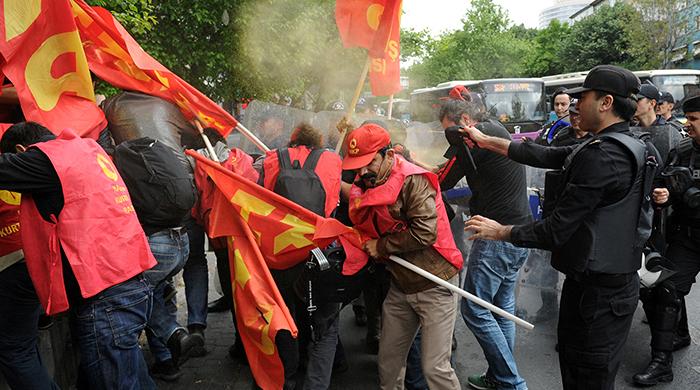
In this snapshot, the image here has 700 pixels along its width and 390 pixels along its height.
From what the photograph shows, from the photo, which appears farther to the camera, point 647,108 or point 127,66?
point 647,108

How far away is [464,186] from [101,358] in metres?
3.88

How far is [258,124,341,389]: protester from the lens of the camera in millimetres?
Answer: 3553

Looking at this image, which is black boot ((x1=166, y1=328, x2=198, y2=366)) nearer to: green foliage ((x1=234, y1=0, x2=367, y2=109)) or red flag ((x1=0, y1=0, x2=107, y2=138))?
red flag ((x1=0, y1=0, x2=107, y2=138))

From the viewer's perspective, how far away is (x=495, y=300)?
4.13 meters

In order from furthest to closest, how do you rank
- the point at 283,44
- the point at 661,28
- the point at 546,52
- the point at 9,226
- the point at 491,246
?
1. the point at 546,52
2. the point at 661,28
3. the point at 283,44
4. the point at 491,246
5. the point at 9,226

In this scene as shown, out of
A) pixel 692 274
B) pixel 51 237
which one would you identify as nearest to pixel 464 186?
pixel 692 274

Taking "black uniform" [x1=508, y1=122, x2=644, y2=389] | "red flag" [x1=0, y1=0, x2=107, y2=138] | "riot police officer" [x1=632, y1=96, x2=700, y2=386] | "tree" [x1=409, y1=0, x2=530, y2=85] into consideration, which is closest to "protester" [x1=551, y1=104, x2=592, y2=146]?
"riot police officer" [x1=632, y1=96, x2=700, y2=386]

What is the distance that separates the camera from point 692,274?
14.1 ft

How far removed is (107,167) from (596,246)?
7.92ft

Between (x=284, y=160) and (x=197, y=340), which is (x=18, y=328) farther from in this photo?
(x=284, y=160)

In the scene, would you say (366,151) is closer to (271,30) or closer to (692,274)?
(692,274)

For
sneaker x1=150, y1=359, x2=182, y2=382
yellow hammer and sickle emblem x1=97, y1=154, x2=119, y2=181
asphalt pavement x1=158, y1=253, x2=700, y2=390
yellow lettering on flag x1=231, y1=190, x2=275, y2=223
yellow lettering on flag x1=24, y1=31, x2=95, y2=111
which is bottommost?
asphalt pavement x1=158, y1=253, x2=700, y2=390

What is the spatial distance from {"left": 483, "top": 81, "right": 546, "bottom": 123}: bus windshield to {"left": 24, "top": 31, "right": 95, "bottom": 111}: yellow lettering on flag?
653 inches

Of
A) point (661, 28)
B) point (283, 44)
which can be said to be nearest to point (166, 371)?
point (283, 44)
